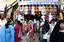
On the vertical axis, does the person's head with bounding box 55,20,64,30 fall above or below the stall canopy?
below

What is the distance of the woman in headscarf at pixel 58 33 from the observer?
4.22ft

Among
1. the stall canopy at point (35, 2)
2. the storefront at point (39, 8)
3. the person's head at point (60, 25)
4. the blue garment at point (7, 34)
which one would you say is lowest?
the blue garment at point (7, 34)

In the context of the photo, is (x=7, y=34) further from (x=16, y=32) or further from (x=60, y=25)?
(x=60, y=25)

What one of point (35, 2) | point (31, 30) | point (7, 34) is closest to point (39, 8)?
point (35, 2)

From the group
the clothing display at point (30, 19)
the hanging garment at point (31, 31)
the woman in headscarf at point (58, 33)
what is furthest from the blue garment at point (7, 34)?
the woman in headscarf at point (58, 33)

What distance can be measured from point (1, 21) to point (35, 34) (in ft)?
0.86

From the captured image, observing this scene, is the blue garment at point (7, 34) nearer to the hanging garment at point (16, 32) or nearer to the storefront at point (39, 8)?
the hanging garment at point (16, 32)

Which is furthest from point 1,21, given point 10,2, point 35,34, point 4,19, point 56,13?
point 56,13

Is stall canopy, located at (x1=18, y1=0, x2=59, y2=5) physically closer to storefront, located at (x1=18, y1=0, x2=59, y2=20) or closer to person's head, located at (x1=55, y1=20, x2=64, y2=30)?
storefront, located at (x1=18, y1=0, x2=59, y2=20)

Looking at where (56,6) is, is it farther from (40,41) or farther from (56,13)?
(40,41)

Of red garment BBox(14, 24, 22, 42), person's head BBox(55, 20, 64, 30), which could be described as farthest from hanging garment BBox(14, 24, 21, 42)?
person's head BBox(55, 20, 64, 30)

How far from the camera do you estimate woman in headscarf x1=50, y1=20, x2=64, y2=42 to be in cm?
129

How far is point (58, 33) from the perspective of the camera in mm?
1290

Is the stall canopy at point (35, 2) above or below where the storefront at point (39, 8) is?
above
